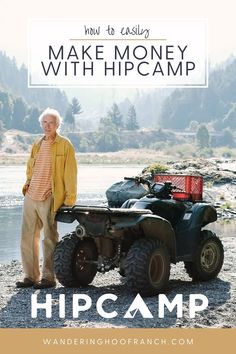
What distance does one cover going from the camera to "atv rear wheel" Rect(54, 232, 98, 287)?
887cm

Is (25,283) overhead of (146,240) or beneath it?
beneath

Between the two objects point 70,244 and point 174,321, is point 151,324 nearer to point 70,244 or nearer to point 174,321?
point 174,321

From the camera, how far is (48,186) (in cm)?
892

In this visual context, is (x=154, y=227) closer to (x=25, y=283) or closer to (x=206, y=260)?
(x=206, y=260)

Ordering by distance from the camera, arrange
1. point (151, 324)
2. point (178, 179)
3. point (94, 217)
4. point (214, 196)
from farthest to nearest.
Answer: point (214, 196), point (178, 179), point (94, 217), point (151, 324)

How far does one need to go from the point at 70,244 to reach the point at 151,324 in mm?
1930

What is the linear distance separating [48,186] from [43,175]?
0.13m

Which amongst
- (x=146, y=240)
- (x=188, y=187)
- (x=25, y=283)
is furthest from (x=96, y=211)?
(x=188, y=187)

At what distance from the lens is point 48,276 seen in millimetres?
9133

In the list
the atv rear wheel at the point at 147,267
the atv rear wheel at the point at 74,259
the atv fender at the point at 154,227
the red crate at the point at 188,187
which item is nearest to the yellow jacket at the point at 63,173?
the atv rear wheel at the point at 74,259

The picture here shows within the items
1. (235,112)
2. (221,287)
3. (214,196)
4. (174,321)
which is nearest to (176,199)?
(221,287)

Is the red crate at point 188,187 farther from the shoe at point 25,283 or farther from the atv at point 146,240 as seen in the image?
the shoe at point 25,283

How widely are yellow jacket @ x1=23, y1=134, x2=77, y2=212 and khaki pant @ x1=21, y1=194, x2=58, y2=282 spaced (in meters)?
0.14

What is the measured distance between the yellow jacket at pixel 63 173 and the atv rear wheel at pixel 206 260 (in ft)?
5.46
